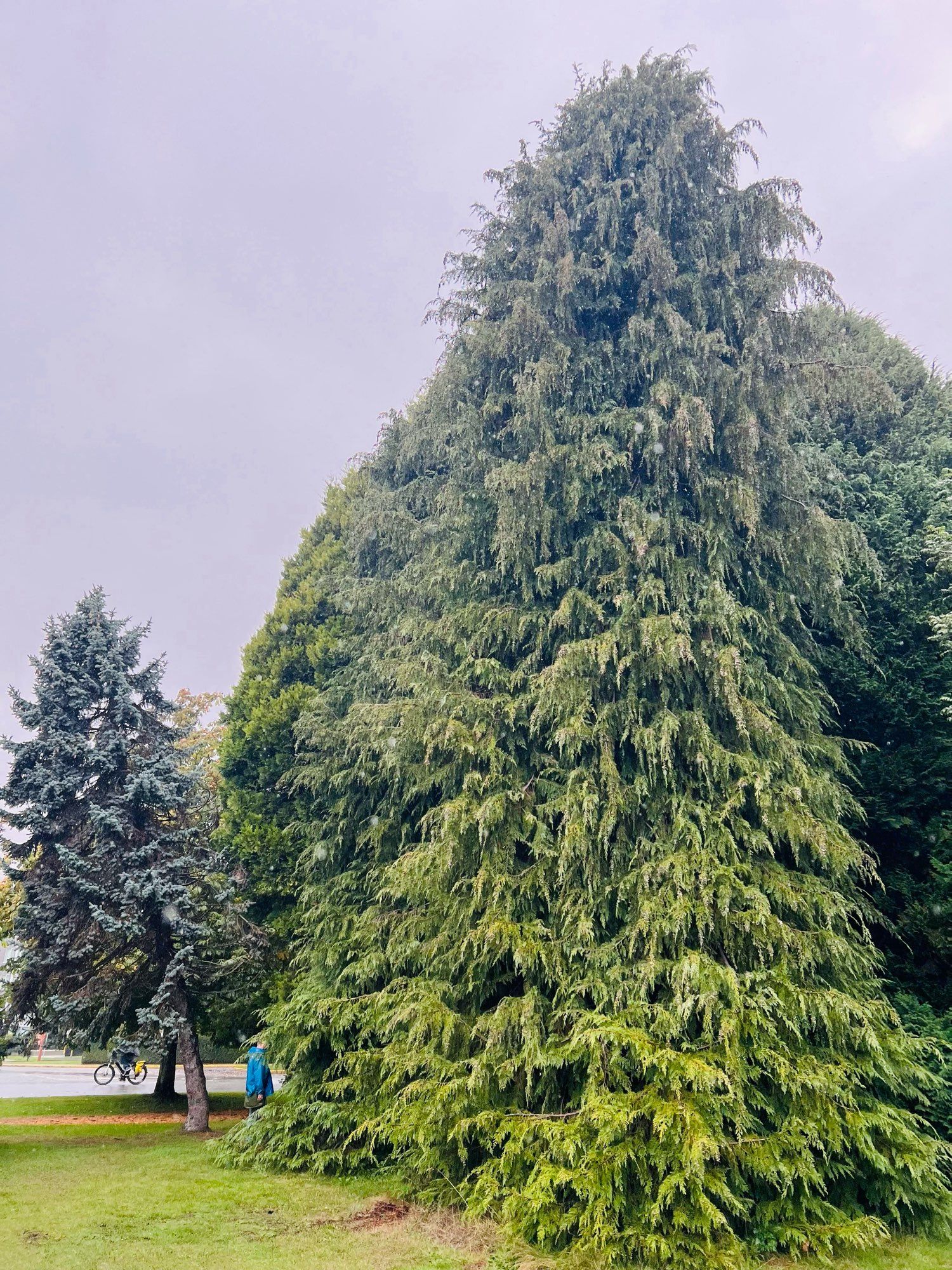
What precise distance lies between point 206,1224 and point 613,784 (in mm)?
5002

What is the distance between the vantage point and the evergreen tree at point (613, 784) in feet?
16.7

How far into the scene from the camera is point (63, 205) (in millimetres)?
21266

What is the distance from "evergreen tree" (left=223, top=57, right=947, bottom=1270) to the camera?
509 cm

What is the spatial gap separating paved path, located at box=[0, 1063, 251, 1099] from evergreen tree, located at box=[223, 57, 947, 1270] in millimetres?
10170

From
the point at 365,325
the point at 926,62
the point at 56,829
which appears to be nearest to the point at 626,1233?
the point at 56,829

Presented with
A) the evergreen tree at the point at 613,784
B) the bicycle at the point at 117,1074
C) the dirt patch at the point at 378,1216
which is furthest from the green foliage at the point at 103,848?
the bicycle at the point at 117,1074

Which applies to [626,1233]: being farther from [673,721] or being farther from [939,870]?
[939,870]

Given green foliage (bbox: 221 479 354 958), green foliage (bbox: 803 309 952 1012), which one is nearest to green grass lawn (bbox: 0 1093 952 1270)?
green foliage (bbox: 803 309 952 1012)

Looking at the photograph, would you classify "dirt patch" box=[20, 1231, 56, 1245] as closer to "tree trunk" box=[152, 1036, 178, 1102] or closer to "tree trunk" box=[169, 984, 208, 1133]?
"tree trunk" box=[169, 984, 208, 1133]

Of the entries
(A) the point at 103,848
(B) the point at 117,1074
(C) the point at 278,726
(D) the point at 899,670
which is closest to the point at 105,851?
(A) the point at 103,848

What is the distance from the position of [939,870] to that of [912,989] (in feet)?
4.36

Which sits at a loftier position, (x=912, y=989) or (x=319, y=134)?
(x=319, y=134)

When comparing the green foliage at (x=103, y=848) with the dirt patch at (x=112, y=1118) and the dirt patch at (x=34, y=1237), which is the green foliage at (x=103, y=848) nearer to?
the dirt patch at (x=112, y=1118)

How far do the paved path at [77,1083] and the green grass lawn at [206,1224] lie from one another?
7.84 m
